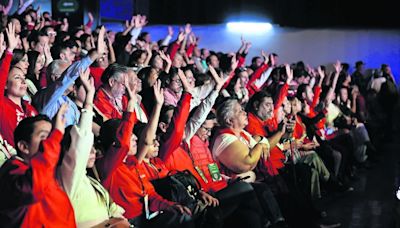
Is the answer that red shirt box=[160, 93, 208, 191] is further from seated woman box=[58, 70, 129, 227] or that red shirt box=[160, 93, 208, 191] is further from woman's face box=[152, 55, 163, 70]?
woman's face box=[152, 55, 163, 70]

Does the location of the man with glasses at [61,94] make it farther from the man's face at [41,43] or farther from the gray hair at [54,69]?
the man's face at [41,43]

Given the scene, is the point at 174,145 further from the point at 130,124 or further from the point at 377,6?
the point at 377,6

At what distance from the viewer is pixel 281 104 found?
7.27 m

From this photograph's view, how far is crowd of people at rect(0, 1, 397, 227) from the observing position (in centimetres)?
339

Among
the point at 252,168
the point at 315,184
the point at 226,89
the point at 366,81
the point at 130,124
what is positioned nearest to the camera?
the point at 130,124

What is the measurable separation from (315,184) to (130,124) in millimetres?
3128

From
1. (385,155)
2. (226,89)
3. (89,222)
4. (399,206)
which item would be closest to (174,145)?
(89,222)

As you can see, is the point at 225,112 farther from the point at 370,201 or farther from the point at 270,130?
the point at 370,201

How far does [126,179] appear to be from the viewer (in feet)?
14.1

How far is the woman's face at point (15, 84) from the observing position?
175 inches

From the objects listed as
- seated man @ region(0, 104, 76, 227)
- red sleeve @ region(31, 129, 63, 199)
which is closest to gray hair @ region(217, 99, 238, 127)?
seated man @ region(0, 104, 76, 227)

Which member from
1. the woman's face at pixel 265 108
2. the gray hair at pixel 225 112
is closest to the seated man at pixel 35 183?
the gray hair at pixel 225 112

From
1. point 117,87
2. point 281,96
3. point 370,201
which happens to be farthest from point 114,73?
point 370,201

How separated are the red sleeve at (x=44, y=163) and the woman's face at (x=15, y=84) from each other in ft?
4.34
